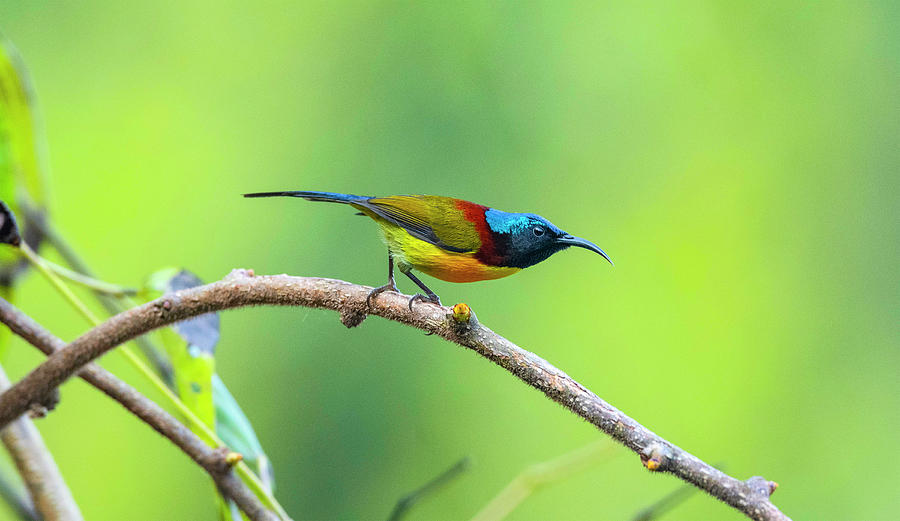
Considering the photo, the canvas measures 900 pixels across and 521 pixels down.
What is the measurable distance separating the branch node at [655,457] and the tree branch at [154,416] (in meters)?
0.53

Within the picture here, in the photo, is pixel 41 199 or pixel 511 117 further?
pixel 511 117

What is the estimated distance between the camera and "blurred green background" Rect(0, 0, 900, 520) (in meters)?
2.20

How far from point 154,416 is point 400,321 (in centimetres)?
37

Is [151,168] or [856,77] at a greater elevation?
[856,77]

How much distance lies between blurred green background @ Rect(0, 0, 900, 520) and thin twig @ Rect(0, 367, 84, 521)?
1.13 meters

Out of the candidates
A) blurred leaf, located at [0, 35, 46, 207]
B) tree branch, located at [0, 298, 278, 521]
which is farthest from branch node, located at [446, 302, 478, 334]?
blurred leaf, located at [0, 35, 46, 207]

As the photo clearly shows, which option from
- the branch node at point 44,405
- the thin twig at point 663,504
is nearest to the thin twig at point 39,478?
the branch node at point 44,405

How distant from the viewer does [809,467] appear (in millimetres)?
2297

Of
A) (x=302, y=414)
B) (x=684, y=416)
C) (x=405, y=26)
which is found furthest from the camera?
(x=405, y=26)

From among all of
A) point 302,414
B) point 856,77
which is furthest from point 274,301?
point 856,77

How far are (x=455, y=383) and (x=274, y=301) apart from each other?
163 cm

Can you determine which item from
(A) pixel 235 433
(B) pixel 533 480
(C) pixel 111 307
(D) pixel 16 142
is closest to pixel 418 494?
(B) pixel 533 480

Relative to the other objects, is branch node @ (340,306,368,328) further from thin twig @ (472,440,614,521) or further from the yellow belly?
thin twig @ (472,440,614,521)

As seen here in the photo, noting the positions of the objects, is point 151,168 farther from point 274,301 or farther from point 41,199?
point 274,301
